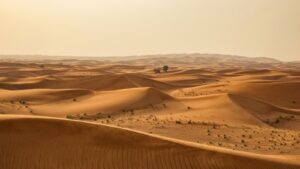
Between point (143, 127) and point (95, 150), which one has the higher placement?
point (95, 150)

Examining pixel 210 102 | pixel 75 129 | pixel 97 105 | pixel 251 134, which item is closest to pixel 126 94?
pixel 97 105

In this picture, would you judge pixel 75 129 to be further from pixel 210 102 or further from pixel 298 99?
pixel 298 99

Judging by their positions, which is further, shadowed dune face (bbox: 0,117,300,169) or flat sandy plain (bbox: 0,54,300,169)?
flat sandy plain (bbox: 0,54,300,169)

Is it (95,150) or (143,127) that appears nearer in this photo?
(95,150)
